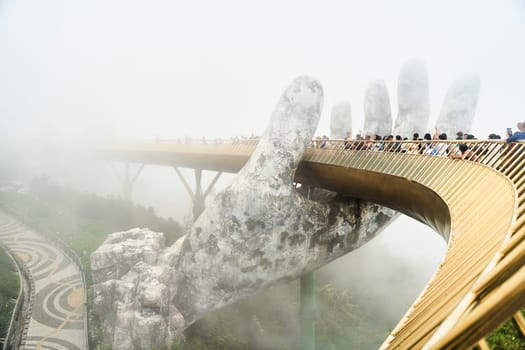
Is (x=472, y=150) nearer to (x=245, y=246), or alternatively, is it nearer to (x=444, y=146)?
(x=444, y=146)

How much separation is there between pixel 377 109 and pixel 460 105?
10.5 feet

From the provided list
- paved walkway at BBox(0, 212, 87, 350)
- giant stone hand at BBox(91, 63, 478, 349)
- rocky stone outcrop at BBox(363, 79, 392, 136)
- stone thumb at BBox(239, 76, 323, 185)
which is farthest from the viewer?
rocky stone outcrop at BBox(363, 79, 392, 136)

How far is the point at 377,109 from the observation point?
1430 centimetres

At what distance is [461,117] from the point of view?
43.0 feet

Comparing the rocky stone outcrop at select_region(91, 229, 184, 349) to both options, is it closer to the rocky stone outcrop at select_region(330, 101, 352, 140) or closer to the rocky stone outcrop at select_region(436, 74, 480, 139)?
the rocky stone outcrop at select_region(330, 101, 352, 140)

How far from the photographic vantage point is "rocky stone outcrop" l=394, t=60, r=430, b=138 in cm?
1356

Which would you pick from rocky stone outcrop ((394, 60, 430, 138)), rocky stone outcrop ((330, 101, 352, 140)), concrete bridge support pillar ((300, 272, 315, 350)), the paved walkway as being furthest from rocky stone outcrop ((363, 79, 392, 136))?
the paved walkway

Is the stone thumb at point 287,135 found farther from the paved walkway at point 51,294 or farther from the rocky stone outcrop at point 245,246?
the paved walkway at point 51,294

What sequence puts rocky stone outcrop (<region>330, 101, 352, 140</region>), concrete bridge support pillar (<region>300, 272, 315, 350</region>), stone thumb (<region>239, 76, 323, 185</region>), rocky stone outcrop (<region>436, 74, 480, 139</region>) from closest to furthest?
stone thumb (<region>239, 76, 323, 185</region>)
rocky stone outcrop (<region>436, 74, 480, 139</region>)
concrete bridge support pillar (<region>300, 272, 315, 350</region>)
rocky stone outcrop (<region>330, 101, 352, 140</region>)

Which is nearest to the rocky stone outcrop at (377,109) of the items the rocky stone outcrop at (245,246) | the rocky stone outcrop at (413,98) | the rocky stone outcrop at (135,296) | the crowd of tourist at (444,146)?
the rocky stone outcrop at (413,98)

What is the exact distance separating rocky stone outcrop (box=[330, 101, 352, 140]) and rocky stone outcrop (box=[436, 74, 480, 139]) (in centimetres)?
398

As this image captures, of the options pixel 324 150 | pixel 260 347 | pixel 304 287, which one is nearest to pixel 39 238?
pixel 260 347

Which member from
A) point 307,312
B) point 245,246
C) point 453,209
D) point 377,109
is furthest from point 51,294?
point 453,209

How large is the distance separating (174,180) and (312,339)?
28.7 metres
